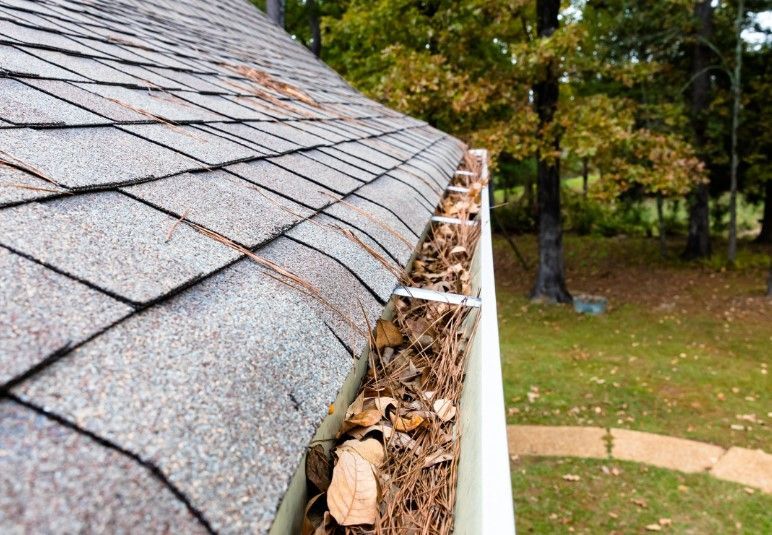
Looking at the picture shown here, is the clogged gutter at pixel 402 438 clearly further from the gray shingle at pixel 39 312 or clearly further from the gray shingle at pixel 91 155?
the gray shingle at pixel 91 155

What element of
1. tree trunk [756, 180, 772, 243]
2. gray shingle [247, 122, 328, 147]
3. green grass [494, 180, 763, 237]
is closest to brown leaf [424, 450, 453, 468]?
gray shingle [247, 122, 328, 147]

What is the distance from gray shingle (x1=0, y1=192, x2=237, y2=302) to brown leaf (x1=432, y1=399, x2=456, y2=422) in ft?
2.26

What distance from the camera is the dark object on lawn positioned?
37.9ft

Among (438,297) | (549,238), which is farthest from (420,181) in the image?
(549,238)

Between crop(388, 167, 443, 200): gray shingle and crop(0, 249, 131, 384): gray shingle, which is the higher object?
crop(388, 167, 443, 200): gray shingle

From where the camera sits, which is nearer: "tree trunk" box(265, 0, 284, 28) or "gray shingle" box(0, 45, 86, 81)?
"gray shingle" box(0, 45, 86, 81)

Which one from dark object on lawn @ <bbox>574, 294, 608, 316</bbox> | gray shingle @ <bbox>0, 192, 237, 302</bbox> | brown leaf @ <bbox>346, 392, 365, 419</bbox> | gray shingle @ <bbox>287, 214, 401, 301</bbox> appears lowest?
dark object on lawn @ <bbox>574, 294, 608, 316</bbox>

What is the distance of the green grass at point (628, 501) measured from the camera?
15.9ft

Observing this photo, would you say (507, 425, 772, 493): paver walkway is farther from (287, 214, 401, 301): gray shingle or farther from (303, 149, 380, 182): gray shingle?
(287, 214, 401, 301): gray shingle

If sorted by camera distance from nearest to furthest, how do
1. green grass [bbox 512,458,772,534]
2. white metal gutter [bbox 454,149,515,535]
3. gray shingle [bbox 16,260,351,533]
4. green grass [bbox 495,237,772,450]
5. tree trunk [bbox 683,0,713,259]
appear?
A: gray shingle [bbox 16,260,351,533] < white metal gutter [bbox 454,149,515,535] < green grass [bbox 512,458,772,534] < green grass [bbox 495,237,772,450] < tree trunk [bbox 683,0,713,259]

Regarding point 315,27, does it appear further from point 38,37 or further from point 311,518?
point 311,518

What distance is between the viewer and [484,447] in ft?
2.99

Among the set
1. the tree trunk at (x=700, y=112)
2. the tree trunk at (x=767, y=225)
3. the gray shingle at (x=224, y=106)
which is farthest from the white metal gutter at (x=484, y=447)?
the tree trunk at (x=767, y=225)

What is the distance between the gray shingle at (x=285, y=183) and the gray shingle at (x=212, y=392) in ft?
2.20
